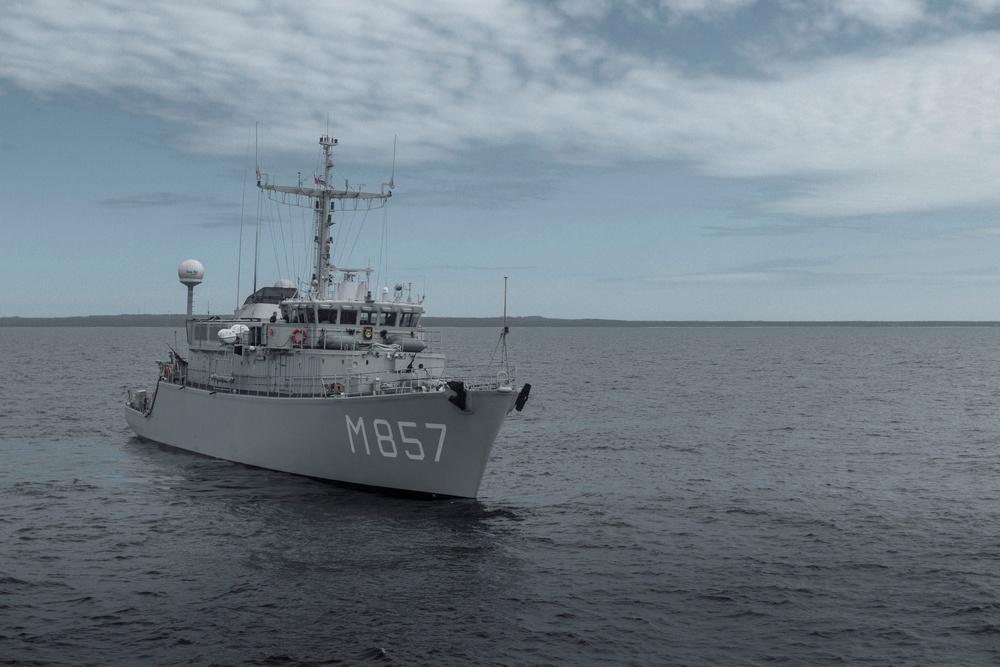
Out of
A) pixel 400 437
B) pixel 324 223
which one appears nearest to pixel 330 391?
pixel 400 437

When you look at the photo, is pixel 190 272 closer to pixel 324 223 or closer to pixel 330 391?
pixel 324 223

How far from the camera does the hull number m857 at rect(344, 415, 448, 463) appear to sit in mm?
22688

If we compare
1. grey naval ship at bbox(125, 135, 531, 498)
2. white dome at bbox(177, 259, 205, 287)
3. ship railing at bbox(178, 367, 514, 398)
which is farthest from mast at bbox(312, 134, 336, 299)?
white dome at bbox(177, 259, 205, 287)

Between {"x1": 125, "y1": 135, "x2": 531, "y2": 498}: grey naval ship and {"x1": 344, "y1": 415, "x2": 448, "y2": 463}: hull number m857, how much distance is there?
0.11 feet

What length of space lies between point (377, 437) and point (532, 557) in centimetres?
666

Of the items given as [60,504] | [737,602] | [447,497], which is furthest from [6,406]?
[737,602]

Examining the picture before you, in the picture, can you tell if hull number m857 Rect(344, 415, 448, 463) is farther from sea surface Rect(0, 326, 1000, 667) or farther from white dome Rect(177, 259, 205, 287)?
white dome Rect(177, 259, 205, 287)

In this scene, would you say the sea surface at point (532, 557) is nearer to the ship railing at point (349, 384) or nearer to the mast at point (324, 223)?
the ship railing at point (349, 384)

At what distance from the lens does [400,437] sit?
75.7 ft

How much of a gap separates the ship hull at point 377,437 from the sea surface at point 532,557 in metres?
0.80

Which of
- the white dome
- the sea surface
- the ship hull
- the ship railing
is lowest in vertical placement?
the sea surface

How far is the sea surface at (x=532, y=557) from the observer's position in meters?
14.0

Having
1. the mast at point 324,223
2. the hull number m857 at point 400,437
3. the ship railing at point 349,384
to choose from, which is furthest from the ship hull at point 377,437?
the mast at point 324,223

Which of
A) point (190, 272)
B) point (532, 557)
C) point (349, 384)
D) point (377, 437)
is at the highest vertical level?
point (190, 272)
